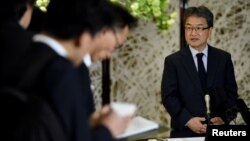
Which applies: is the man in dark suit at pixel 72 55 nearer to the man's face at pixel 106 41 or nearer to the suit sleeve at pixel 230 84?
the man's face at pixel 106 41

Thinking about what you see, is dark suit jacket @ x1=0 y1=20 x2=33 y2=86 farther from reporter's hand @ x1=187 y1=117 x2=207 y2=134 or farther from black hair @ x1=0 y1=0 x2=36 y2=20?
reporter's hand @ x1=187 y1=117 x2=207 y2=134

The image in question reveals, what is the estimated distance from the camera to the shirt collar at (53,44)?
118cm

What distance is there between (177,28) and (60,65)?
9.00 feet

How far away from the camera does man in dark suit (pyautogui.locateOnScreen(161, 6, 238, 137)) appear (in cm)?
274

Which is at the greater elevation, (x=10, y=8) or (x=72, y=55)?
(x=10, y=8)

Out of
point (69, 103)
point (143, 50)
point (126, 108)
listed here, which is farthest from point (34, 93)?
point (143, 50)

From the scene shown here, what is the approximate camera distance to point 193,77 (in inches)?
108

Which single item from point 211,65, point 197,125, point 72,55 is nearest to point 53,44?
point 72,55

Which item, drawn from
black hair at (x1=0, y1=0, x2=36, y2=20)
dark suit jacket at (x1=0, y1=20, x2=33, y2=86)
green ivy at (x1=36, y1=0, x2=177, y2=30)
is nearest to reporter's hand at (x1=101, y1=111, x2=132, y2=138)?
dark suit jacket at (x1=0, y1=20, x2=33, y2=86)

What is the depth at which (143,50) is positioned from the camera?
3789 millimetres

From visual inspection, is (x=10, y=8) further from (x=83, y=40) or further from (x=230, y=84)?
(x=230, y=84)

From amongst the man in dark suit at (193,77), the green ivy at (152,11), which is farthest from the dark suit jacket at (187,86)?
the green ivy at (152,11)

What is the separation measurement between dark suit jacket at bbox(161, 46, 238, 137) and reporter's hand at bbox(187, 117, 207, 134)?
0.04 meters

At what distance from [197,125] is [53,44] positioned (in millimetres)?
1601
